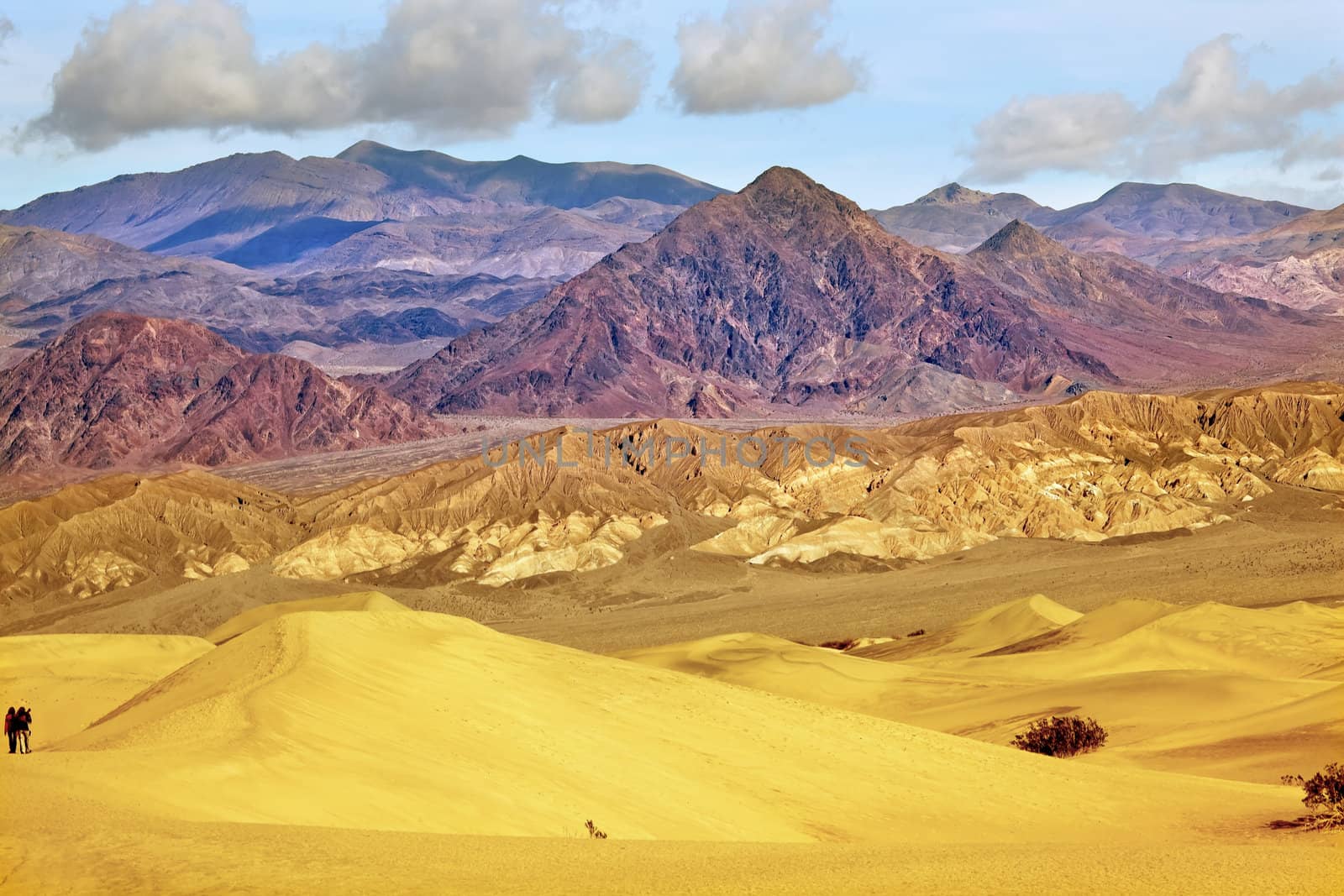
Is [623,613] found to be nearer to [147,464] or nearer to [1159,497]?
[1159,497]

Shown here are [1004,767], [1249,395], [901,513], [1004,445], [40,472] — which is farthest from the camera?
[40,472]

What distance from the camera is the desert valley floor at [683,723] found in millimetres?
19078

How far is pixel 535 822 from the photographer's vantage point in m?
23.1

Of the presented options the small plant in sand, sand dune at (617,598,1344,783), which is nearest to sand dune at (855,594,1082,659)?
sand dune at (617,598,1344,783)

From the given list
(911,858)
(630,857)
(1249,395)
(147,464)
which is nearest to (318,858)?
(630,857)

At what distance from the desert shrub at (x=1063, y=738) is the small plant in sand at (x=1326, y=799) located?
924 centimetres

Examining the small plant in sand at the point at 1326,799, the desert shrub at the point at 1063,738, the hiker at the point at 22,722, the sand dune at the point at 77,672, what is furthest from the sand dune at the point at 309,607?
the small plant in sand at the point at 1326,799

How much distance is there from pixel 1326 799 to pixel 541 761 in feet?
49.5

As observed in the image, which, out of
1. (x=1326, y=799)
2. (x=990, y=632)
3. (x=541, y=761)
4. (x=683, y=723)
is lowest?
(x=990, y=632)

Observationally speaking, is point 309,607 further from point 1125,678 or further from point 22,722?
point 22,722

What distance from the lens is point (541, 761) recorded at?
27000 millimetres

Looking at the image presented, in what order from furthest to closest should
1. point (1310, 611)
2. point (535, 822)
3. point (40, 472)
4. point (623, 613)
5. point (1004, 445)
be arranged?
point (40, 472), point (1004, 445), point (623, 613), point (1310, 611), point (535, 822)

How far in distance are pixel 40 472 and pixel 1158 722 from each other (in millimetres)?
176464

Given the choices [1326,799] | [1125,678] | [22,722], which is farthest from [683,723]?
[1125,678]
